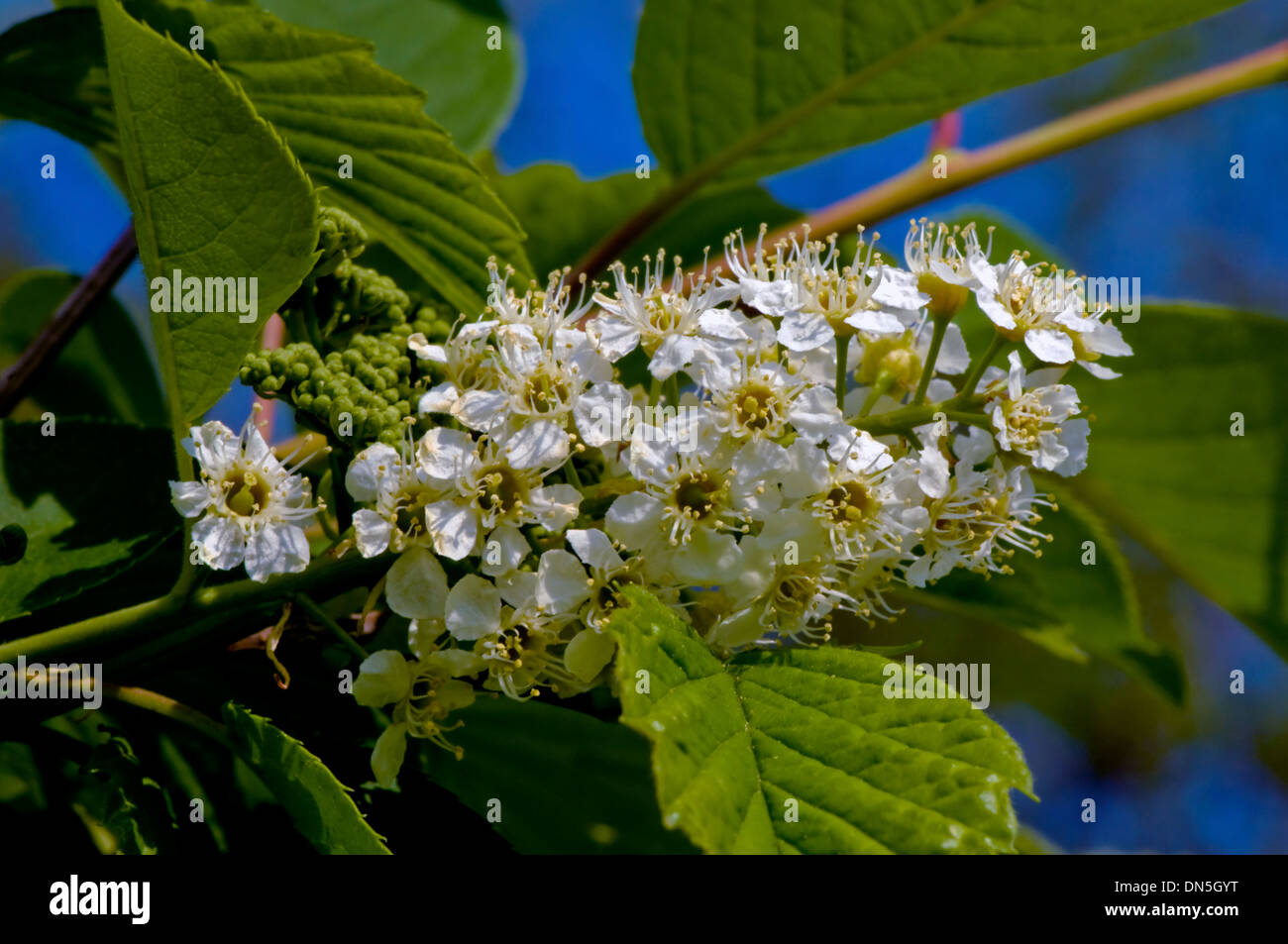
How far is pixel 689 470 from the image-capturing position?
45.6 inches

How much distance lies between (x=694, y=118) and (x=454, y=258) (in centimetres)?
52

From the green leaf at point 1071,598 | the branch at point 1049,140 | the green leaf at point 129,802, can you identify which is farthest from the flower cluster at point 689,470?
the branch at point 1049,140

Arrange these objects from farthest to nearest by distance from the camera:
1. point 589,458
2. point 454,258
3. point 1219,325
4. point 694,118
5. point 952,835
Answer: point 1219,325, point 694,118, point 454,258, point 589,458, point 952,835

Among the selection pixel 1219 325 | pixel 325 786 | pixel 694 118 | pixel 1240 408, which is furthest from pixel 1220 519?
pixel 325 786

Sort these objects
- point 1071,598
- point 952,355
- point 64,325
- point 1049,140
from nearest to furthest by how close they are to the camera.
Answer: point 952,355 < point 64,325 < point 1049,140 < point 1071,598

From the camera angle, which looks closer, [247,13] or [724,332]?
[724,332]

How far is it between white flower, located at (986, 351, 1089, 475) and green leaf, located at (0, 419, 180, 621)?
925 mm

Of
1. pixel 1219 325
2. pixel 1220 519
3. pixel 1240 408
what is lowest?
pixel 1220 519

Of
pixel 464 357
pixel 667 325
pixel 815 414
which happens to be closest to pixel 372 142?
pixel 464 357

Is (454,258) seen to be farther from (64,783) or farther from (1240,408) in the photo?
(1240,408)

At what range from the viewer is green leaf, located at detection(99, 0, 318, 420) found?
102 centimetres

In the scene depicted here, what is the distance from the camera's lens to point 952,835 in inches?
37.7

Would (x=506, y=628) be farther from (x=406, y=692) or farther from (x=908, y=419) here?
(x=908, y=419)

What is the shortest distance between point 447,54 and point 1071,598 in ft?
5.05
